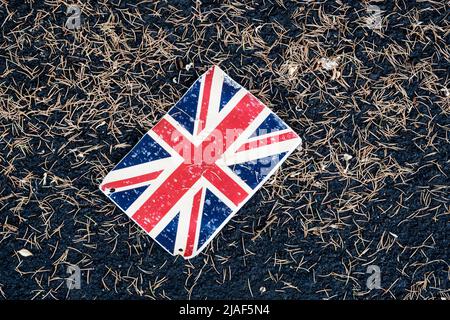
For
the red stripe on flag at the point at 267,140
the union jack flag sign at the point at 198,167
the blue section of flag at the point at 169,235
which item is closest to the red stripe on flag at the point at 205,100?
the union jack flag sign at the point at 198,167

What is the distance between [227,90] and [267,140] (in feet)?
0.84

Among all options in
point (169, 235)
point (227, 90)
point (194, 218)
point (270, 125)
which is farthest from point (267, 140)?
point (169, 235)

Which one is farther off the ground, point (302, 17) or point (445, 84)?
point (302, 17)

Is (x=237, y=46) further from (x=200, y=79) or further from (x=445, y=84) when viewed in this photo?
(x=445, y=84)

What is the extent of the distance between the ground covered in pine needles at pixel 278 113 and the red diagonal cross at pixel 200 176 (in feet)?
0.21

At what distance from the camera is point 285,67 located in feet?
7.20

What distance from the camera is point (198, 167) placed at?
2186mm

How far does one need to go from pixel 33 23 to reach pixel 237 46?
32.6 inches

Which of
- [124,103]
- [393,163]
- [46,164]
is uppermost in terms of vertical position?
[124,103]

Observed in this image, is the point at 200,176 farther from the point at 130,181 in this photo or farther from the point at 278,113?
the point at 278,113

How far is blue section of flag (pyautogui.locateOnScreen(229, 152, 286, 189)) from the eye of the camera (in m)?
2.18

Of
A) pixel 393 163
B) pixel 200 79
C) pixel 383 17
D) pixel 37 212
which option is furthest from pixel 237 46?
pixel 37 212

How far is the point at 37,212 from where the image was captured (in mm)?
2207

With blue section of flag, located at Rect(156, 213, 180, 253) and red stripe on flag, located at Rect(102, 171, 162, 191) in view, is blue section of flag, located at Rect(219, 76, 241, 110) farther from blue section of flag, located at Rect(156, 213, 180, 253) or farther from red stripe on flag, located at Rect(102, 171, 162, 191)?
blue section of flag, located at Rect(156, 213, 180, 253)
